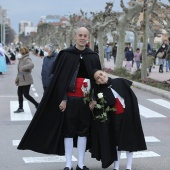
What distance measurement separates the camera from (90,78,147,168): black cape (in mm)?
6230

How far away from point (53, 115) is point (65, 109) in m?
0.19

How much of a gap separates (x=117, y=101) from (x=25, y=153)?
2.40 meters

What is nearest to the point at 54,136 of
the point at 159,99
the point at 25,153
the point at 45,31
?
the point at 25,153

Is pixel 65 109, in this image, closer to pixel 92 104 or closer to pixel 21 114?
pixel 92 104

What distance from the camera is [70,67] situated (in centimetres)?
633

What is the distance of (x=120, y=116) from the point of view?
6.32 m

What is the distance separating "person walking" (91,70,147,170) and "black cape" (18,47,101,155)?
264 mm

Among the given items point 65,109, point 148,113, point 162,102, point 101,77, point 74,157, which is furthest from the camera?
point 162,102

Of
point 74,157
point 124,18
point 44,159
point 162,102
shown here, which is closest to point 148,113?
point 162,102

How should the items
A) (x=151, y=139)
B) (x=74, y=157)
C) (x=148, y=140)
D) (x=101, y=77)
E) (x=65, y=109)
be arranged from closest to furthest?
(x=101, y=77)
(x=65, y=109)
(x=74, y=157)
(x=148, y=140)
(x=151, y=139)

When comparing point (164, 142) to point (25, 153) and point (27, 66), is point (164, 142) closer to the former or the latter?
point (25, 153)

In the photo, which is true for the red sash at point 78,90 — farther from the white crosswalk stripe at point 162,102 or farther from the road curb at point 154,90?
the road curb at point 154,90

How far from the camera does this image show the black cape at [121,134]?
6230mm

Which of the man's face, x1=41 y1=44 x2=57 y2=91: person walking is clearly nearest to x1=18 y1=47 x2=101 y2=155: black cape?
the man's face
